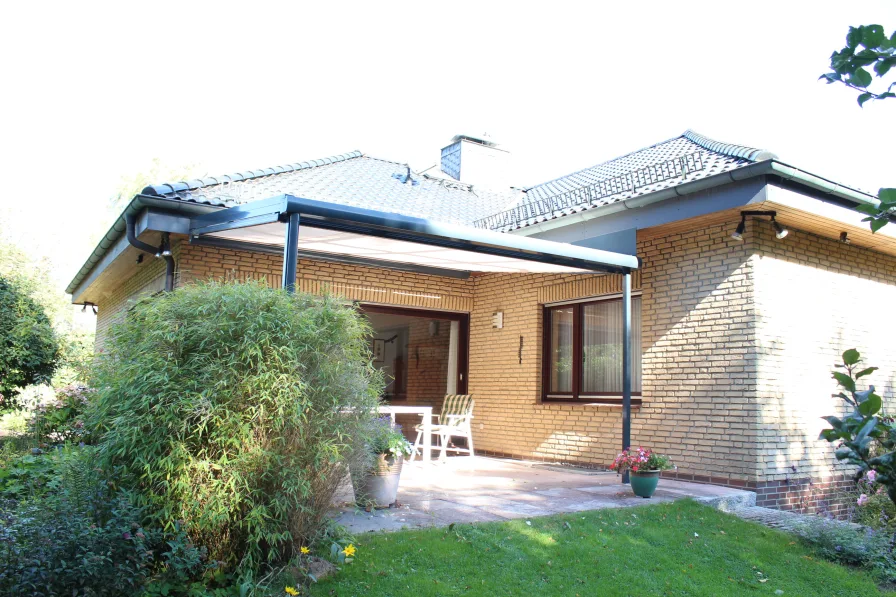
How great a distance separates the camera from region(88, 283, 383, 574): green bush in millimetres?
4086

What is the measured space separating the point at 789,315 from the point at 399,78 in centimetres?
1671

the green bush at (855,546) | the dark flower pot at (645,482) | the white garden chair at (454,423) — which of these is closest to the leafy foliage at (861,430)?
the green bush at (855,546)

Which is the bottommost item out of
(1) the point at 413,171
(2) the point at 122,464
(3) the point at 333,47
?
(2) the point at 122,464

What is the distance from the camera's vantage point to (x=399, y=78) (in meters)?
22.5

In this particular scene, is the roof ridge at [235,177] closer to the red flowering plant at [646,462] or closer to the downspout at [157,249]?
the downspout at [157,249]

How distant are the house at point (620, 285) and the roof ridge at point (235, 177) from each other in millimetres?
46

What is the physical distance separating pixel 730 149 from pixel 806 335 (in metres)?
2.50

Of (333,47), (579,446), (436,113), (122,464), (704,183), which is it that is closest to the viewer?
(122,464)

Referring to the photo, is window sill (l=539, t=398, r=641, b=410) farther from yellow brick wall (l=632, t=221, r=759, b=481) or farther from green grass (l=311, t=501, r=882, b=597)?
green grass (l=311, t=501, r=882, b=597)

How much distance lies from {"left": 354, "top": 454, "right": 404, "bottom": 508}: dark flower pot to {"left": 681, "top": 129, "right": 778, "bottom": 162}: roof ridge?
480 cm

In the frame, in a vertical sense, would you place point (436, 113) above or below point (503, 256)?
above

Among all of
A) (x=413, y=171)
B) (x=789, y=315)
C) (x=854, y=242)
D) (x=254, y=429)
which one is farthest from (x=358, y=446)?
(x=413, y=171)

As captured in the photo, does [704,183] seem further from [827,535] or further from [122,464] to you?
[122,464]

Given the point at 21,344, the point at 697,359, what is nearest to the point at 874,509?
the point at 697,359
